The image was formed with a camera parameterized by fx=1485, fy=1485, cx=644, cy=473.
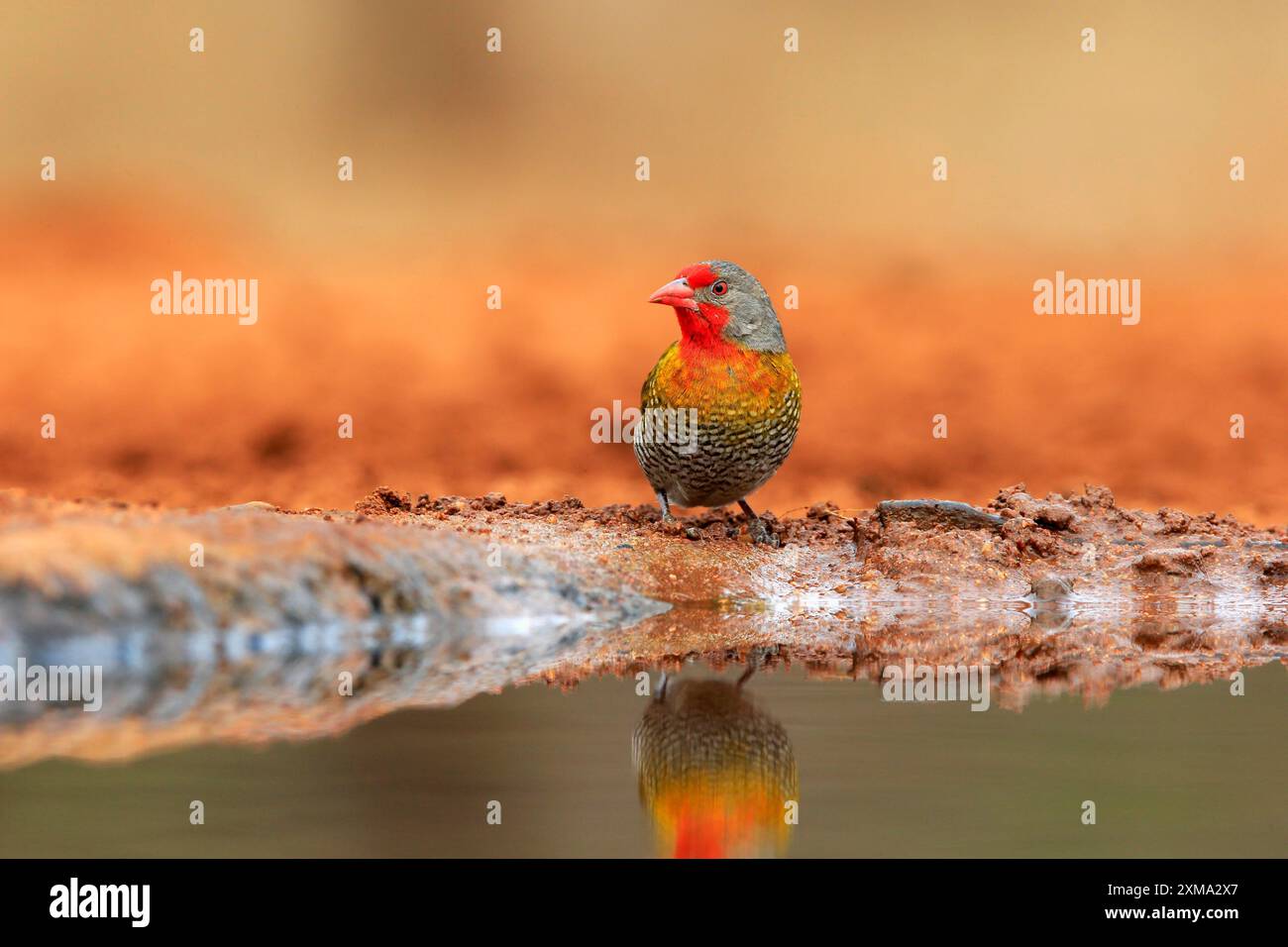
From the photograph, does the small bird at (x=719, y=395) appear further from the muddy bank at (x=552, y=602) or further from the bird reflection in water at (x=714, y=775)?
the bird reflection in water at (x=714, y=775)

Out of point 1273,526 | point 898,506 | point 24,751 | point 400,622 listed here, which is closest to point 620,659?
point 400,622

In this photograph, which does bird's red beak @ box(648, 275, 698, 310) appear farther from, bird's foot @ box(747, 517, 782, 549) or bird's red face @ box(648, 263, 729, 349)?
bird's foot @ box(747, 517, 782, 549)

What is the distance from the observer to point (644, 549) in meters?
8.79

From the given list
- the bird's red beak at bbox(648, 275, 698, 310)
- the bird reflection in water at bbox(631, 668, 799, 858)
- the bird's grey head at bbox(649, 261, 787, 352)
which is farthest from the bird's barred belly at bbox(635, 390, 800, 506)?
the bird reflection in water at bbox(631, 668, 799, 858)

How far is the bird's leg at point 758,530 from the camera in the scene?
9.46 m

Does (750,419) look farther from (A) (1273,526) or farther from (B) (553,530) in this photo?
(A) (1273,526)

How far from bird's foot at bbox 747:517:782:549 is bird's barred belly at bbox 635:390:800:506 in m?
0.30

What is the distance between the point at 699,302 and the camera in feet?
30.6

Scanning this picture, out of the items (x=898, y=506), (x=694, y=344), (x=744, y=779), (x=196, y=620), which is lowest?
(x=744, y=779)

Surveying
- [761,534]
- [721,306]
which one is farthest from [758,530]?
[721,306]

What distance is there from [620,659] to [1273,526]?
661 cm

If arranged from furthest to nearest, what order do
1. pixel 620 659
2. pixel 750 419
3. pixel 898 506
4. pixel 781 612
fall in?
pixel 898 506 → pixel 750 419 → pixel 781 612 → pixel 620 659

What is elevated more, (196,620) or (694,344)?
(694,344)

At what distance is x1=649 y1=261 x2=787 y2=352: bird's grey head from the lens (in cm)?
927
